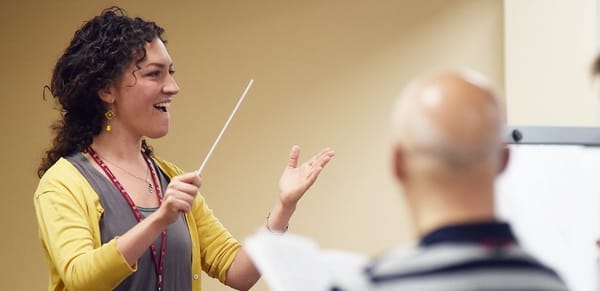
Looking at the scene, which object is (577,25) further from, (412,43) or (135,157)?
(135,157)

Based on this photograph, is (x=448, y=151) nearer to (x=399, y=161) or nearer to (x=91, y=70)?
(x=399, y=161)

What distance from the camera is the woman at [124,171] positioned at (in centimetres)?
198

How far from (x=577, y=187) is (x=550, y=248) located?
0.15 m

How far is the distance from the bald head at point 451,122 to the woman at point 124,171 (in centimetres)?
107

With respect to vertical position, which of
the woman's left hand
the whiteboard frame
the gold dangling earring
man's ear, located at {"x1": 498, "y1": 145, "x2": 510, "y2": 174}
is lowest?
the woman's left hand

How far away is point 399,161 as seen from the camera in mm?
A: 951

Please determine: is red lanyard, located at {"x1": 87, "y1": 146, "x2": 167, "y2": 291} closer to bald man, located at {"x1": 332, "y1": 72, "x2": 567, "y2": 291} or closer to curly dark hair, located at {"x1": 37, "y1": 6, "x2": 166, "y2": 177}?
curly dark hair, located at {"x1": 37, "y1": 6, "x2": 166, "y2": 177}

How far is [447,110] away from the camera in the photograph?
925 millimetres

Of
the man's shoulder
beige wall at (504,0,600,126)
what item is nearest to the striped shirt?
the man's shoulder

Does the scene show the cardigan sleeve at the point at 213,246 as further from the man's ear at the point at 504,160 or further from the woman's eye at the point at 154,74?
the man's ear at the point at 504,160

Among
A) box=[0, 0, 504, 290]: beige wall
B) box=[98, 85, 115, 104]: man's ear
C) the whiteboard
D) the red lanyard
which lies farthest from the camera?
box=[0, 0, 504, 290]: beige wall

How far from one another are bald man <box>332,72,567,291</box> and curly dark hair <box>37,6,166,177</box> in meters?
1.28

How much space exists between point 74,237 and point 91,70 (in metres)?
0.42

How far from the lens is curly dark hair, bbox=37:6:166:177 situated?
211 centimetres
